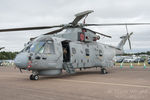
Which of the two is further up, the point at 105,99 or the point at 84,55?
the point at 84,55

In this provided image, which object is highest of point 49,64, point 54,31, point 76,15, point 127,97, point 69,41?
point 76,15

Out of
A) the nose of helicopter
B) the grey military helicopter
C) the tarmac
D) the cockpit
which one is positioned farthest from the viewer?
the cockpit

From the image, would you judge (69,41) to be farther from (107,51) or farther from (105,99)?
(105,99)

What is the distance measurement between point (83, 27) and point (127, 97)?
9.55 metres

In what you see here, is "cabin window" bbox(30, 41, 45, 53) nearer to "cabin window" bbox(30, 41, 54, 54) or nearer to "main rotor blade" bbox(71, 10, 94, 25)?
"cabin window" bbox(30, 41, 54, 54)

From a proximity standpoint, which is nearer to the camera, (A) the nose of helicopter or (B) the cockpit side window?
(A) the nose of helicopter

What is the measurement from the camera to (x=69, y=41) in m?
14.1

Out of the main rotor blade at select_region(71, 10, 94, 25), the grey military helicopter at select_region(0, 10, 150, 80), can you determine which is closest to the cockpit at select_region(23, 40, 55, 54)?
the grey military helicopter at select_region(0, 10, 150, 80)

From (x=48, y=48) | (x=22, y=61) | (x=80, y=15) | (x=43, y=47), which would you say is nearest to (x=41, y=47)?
(x=43, y=47)

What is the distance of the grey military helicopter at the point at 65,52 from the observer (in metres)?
11.1

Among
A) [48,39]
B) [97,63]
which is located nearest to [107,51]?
[97,63]

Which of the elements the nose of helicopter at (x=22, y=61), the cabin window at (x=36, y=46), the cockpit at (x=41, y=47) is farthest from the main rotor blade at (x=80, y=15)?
the nose of helicopter at (x=22, y=61)

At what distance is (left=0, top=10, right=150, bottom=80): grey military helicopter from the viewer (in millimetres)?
11117

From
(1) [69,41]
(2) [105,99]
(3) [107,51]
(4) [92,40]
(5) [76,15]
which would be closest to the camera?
(2) [105,99]
